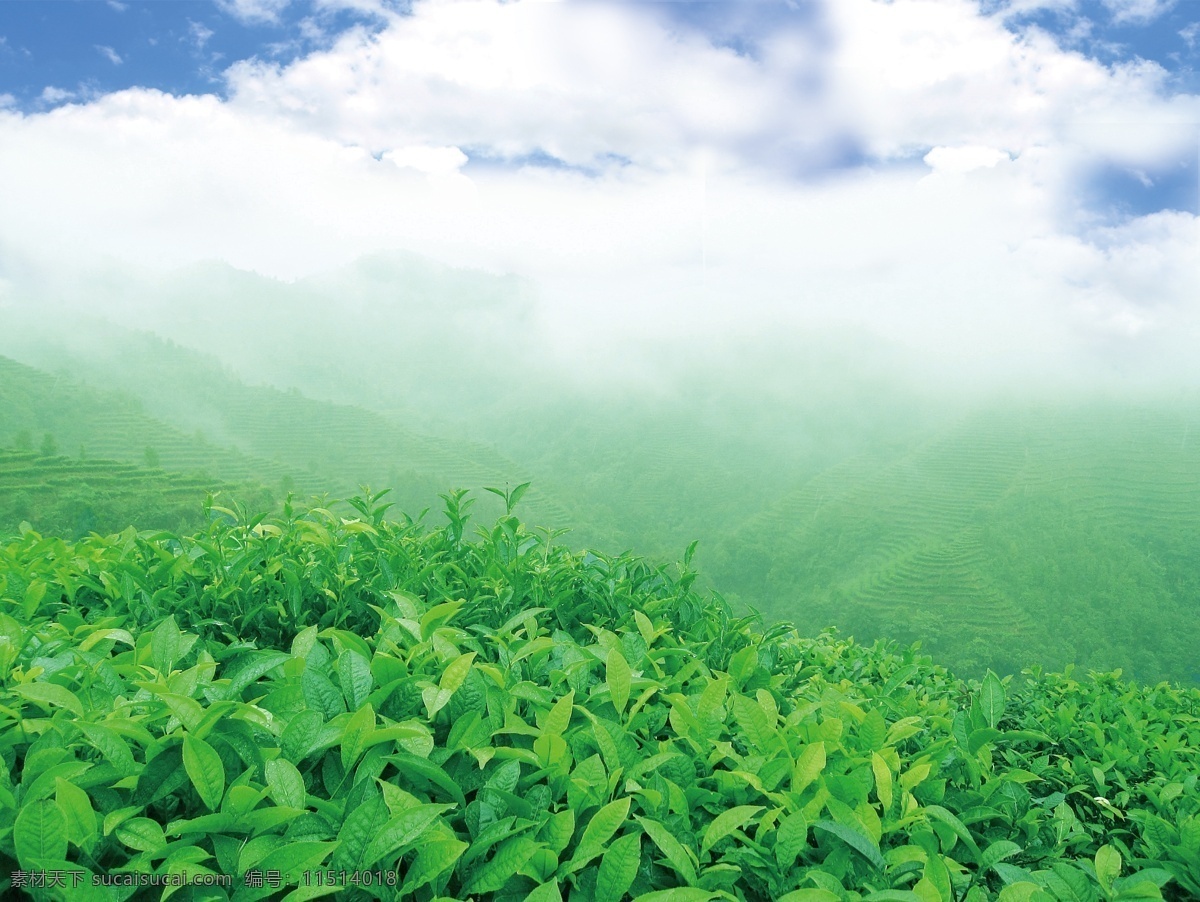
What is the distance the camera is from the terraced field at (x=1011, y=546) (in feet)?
136

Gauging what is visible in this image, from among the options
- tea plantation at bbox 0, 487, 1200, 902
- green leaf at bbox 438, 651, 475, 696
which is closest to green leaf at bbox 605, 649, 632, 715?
tea plantation at bbox 0, 487, 1200, 902

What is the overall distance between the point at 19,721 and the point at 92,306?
94.5 m

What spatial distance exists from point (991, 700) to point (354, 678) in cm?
115

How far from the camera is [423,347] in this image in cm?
11588

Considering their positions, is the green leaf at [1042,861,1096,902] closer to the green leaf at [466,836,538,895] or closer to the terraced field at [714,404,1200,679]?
the green leaf at [466,836,538,895]

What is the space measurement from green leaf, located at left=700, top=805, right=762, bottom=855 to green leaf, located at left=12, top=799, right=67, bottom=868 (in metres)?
0.74

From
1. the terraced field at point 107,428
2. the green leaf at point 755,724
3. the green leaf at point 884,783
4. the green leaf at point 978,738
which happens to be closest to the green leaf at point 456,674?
the green leaf at point 755,724

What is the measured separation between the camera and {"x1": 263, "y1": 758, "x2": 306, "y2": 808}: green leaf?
0.84m

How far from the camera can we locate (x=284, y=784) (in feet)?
2.77

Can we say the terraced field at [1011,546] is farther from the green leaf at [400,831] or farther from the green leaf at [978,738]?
the green leaf at [400,831]

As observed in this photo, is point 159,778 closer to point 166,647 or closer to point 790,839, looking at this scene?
point 166,647

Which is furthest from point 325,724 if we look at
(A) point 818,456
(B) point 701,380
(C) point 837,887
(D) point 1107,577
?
(B) point 701,380

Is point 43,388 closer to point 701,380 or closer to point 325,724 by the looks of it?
point 325,724

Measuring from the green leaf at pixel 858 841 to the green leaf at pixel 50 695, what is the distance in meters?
1.03
